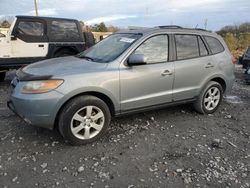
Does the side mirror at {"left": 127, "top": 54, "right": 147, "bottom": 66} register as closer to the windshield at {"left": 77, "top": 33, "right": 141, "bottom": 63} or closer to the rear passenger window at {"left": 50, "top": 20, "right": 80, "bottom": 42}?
the windshield at {"left": 77, "top": 33, "right": 141, "bottom": 63}

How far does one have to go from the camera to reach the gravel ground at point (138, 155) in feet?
11.8

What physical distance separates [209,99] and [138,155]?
8.01 ft

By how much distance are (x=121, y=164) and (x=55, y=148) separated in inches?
41.9

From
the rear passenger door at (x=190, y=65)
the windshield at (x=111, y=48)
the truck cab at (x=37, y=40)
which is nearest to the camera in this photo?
the windshield at (x=111, y=48)

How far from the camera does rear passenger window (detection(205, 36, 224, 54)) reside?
19.3 feet

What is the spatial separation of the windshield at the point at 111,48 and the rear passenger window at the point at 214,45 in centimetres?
165

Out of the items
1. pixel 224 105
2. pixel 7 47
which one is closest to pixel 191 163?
pixel 224 105

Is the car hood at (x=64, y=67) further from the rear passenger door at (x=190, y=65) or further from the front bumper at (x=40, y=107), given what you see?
the rear passenger door at (x=190, y=65)

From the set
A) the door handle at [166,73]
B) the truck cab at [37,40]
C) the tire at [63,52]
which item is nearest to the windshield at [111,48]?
the door handle at [166,73]

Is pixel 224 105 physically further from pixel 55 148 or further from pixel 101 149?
pixel 55 148

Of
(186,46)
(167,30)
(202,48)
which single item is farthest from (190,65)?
(167,30)

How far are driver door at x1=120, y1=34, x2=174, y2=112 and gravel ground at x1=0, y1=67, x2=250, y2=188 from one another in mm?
518

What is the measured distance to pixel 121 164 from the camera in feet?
13.0

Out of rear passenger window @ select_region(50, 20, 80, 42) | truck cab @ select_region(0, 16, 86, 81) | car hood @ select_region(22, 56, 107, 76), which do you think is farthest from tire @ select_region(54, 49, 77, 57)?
car hood @ select_region(22, 56, 107, 76)
